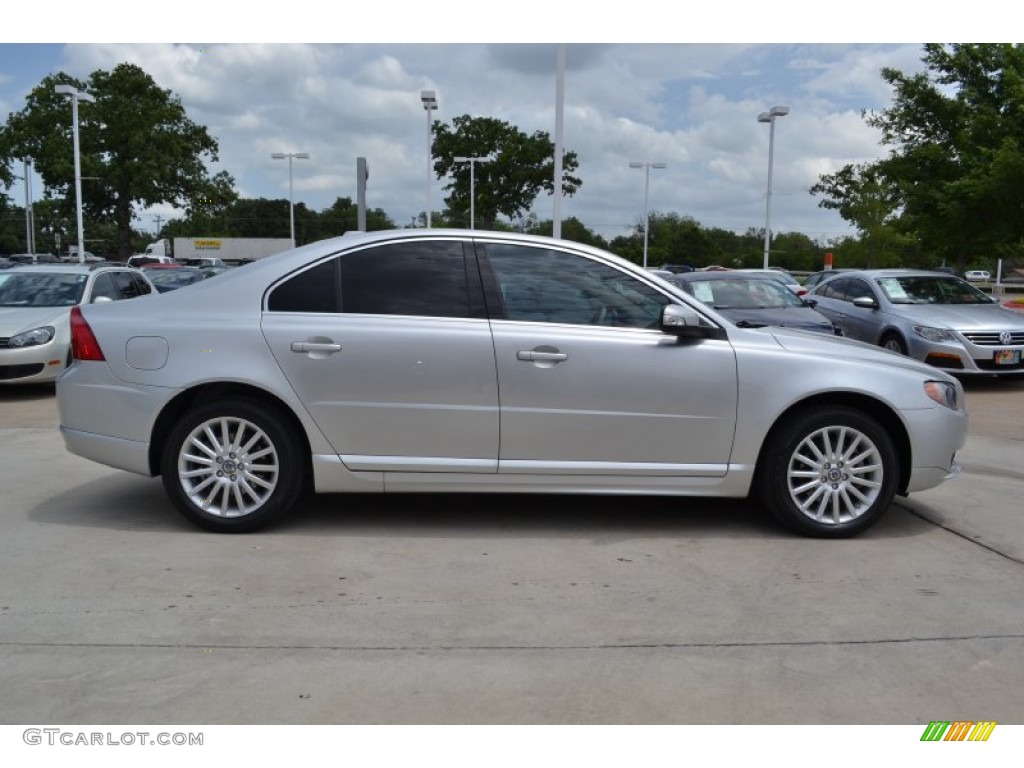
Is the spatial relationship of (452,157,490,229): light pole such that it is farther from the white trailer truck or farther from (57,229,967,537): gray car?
(57,229,967,537): gray car

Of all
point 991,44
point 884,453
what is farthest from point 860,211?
point 884,453

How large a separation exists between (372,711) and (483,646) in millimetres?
655

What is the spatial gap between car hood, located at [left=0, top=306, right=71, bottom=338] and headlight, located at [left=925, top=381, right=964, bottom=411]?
29.1ft

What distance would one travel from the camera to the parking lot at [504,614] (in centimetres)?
319

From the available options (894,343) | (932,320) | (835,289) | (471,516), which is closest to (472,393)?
(471,516)

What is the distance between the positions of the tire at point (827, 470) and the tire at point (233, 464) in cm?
263

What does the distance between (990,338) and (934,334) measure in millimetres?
642

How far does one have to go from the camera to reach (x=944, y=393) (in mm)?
5246

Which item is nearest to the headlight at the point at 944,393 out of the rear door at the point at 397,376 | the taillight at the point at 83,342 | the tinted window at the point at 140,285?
the rear door at the point at 397,376

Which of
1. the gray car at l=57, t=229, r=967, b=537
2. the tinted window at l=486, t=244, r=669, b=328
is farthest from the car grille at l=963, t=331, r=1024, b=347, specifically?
the tinted window at l=486, t=244, r=669, b=328

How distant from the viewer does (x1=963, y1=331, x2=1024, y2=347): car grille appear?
1116 cm

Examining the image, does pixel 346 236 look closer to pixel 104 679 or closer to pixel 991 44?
pixel 104 679

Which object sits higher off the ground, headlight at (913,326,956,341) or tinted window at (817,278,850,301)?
tinted window at (817,278,850,301)

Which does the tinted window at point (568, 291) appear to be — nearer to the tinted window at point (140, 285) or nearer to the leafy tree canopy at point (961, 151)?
the tinted window at point (140, 285)
